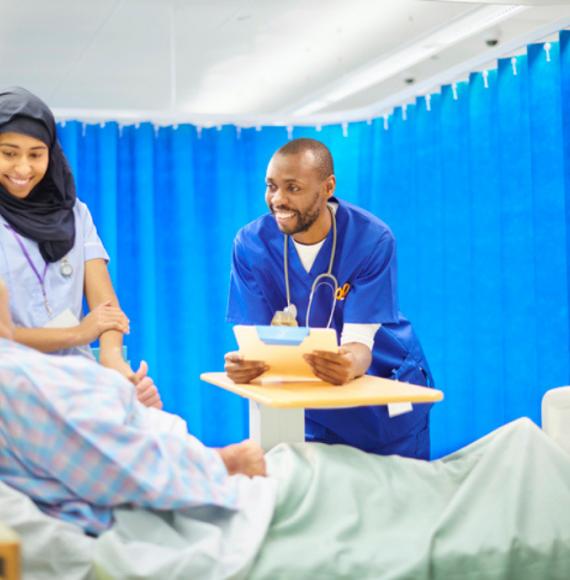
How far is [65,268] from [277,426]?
69 centimetres

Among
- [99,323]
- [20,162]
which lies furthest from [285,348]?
[20,162]

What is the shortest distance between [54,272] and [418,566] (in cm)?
120

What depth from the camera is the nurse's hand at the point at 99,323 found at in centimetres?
231

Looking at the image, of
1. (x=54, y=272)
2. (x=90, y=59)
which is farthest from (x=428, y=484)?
(x=90, y=59)

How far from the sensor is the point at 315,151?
8.97ft

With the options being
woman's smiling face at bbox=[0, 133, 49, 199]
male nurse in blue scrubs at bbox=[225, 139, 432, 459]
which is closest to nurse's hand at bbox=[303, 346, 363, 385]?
male nurse in blue scrubs at bbox=[225, 139, 432, 459]

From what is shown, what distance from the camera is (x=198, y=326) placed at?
17.5 ft

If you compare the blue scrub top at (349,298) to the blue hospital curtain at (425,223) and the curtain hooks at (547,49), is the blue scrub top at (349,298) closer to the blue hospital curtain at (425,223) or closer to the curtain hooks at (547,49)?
the blue hospital curtain at (425,223)

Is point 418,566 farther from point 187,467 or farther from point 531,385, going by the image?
point 531,385

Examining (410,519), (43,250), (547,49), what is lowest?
(410,519)

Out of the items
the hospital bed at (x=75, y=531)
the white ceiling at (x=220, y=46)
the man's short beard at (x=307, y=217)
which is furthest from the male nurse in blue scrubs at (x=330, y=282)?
the white ceiling at (x=220, y=46)

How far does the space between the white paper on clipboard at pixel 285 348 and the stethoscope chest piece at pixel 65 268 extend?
0.47 m

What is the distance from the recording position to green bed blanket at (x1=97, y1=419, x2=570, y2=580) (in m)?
1.77

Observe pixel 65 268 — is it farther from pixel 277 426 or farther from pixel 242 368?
pixel 277 426
